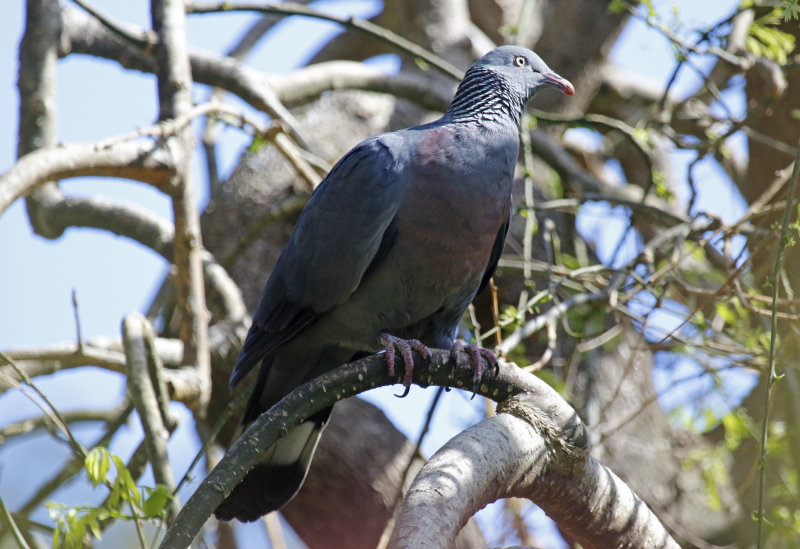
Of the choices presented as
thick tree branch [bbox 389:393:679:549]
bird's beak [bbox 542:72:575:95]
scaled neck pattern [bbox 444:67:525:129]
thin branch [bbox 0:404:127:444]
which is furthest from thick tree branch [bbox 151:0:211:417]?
thick tree branch [bbox 389:393:679:549]

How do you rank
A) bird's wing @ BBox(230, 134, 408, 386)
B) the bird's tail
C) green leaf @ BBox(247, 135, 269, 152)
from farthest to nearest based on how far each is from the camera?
green leaf @ BBox(247, 135, 269, 152) → the bird's tail → bird's wing @ BBox(230, 134, 408, 386)

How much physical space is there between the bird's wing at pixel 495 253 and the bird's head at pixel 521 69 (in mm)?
618

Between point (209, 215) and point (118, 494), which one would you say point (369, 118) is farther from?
point (118, 494)

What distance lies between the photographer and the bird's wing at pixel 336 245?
128 inches

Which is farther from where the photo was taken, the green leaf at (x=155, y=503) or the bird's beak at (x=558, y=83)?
the bird's beak at (x=558, y=83)

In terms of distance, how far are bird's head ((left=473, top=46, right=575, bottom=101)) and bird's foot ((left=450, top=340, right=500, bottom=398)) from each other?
1.27m

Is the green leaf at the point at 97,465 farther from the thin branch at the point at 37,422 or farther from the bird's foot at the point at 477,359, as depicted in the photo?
the thin branch at the point at 37,422

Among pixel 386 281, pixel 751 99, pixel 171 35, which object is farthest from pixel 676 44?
pixel 171 35

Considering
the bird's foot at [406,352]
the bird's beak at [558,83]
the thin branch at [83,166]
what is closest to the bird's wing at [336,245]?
the bird's foot at [406,352]

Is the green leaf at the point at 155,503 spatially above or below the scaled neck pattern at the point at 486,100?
below

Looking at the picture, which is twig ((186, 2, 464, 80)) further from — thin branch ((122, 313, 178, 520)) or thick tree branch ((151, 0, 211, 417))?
thin branch ((122, 313, 178, 520))

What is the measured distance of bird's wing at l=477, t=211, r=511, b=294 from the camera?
3541mm

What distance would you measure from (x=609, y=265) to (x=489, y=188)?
1289mm

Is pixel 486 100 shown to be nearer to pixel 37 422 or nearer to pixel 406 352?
pixel 406 352
